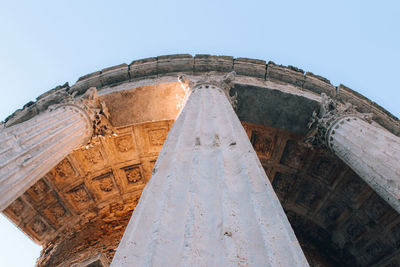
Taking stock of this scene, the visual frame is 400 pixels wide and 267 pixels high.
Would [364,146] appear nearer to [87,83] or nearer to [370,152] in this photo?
[370,152]

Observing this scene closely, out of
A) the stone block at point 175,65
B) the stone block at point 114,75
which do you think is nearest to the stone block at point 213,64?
the stone block at point 175,65

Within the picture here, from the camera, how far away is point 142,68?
11.7m

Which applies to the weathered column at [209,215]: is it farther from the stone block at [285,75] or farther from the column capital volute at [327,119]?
the stone block at [285,75]

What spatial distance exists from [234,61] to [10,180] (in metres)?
8.43

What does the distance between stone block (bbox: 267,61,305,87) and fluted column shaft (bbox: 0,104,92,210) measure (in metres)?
6.57

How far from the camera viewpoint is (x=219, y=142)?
14.2 feet

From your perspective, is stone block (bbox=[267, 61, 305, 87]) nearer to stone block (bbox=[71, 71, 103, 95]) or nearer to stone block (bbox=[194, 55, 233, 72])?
stone block (bbox=[194, 55, 233, 72])

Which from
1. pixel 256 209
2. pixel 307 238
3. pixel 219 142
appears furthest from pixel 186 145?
pixel 307 238

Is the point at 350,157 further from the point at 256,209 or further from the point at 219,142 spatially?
the point at 256,209

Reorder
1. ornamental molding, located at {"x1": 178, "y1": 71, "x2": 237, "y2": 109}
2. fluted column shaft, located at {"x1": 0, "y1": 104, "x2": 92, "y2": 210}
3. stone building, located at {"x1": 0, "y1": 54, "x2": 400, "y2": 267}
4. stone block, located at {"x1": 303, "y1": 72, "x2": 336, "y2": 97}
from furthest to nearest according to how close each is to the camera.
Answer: stone block, located at {"x1": 303, "y1": 72, "x2": 336, "y2": 97}
ornamental molding, located at {"x1": 178, "y1": 71, "x2": 237, "y2": 109}
stone building, located at {"x1": 0, "y1": 54, "x2": 400, "y2": 267}
fluted column shaft, located at {"x1": 0, "y1": 104, "x2": 92, "y2": 210}

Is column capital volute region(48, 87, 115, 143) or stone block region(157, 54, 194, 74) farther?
stone block region(157, 54, 194, 74)

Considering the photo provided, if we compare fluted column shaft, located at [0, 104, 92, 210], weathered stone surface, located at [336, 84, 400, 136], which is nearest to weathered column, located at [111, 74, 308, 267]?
fluted column shaft, located at [0, 104, 92, 210]

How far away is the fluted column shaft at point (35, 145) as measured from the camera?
5.61 meters

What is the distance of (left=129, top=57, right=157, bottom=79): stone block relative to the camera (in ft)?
38.1
